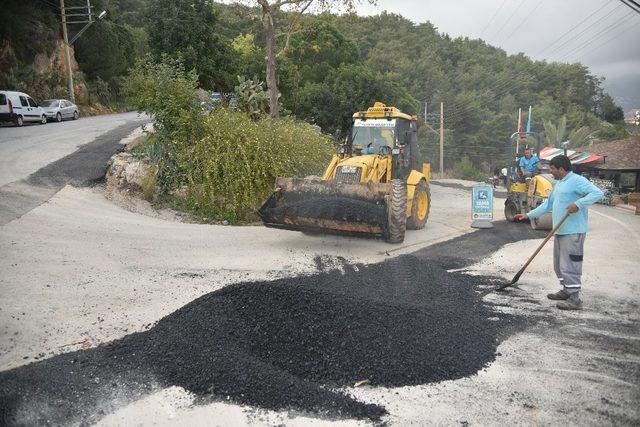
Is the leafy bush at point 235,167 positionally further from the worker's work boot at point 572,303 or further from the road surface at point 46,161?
the worker's work boot at point 572,303

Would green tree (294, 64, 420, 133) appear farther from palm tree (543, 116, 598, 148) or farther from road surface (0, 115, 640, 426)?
palm tree (543, 116, 598, 148)

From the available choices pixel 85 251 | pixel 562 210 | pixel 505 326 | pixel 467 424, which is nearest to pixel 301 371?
pixel 467 424

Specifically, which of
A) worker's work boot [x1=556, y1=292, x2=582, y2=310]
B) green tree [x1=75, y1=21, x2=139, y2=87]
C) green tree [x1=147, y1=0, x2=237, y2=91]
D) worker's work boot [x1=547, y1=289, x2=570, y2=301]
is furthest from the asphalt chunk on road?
green tree [x1=75, y1=21, x2=139, y2=87]

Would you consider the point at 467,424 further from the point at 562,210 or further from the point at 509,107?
the point at 509,107

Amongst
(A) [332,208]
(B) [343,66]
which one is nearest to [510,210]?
(A) [332,208]

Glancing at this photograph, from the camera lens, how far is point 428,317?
16.7 ft

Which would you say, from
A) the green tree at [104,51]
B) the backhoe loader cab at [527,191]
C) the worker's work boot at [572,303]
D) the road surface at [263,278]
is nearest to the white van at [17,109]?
the green tree at [104,51]

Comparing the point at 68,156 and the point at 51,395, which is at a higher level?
the point at 68,156

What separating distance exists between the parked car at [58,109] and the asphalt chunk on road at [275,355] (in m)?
20.8

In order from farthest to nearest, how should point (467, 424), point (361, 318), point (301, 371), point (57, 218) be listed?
point (57, 218)
point (361, 318)
point (301, 371)
point (467, 424)

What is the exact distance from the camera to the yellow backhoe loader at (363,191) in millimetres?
7805

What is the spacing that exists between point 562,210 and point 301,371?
12.3 ft

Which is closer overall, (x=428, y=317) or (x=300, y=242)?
(x=428, y=317)

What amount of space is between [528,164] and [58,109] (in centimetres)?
2082
